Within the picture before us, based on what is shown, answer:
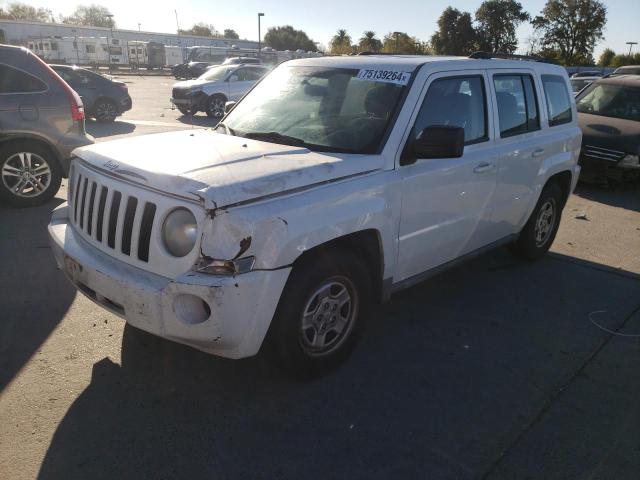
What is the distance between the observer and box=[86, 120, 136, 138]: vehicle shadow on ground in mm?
12812

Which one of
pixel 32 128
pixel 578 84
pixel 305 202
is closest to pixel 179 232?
pixel 305 202

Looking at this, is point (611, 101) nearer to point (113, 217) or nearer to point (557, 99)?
point (557, 99)

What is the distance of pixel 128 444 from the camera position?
264cm

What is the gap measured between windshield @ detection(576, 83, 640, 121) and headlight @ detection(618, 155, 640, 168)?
1.26m

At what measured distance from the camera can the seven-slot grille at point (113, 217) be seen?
2.72 meters

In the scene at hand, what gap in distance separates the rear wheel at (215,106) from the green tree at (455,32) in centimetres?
4752

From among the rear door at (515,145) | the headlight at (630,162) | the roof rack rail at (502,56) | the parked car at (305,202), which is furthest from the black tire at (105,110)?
the rear door at (515,145)

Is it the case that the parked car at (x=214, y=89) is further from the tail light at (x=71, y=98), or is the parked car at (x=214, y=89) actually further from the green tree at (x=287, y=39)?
the green tree at (x=287, y=39)

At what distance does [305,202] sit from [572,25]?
231 feet

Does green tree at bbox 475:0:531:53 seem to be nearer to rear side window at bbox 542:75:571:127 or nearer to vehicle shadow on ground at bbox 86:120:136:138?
vehicle shadow on ground at bbox 86:120:136:138

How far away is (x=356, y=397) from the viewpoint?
10.2ft

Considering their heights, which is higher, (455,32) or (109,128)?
(455,32)

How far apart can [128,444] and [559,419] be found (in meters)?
2.38

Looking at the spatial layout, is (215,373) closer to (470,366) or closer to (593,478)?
(470,366)
